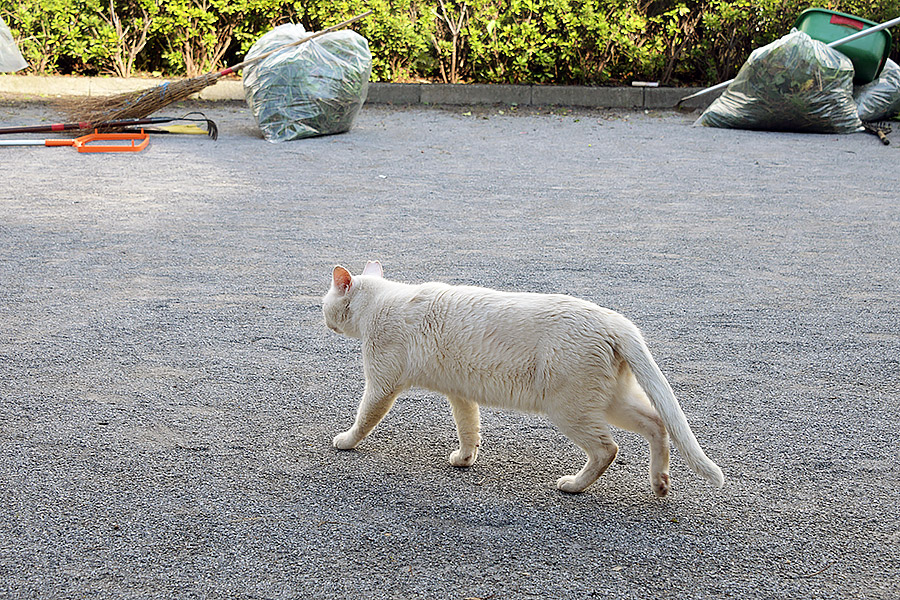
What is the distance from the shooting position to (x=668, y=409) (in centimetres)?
235

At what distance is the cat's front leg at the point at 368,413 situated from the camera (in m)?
2.71

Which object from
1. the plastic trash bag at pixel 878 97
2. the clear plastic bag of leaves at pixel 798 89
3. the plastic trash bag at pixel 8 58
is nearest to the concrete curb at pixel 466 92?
the plastic trash bag at pixel 878 97

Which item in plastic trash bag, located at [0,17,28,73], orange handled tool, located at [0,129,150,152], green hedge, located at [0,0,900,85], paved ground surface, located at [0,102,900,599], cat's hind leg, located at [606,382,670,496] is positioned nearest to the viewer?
paved ground surface, located at [0,102,900,599]

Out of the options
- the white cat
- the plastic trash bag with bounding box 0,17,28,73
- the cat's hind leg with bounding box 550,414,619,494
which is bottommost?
the cat's hind leg with bounding box 550,414,619,494

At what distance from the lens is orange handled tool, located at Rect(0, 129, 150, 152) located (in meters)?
7.81

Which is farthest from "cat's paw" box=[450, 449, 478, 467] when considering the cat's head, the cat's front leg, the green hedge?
the green hedge

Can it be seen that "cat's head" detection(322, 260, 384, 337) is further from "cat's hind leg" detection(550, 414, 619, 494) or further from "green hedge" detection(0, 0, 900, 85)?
"green hedge" detection(0, 0, 900, 85)

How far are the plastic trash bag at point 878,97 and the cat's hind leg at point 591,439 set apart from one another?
30.0 ft

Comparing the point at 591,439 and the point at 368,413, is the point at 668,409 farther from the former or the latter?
the point at 368,413

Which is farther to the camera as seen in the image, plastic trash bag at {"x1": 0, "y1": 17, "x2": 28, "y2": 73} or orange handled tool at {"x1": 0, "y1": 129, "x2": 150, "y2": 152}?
plastic trash bag at {"x1": 0, "y1": 17, "x2": 28, "y2": 73}

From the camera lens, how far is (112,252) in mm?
4945

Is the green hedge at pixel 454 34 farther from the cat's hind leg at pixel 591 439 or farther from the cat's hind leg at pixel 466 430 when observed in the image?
the cat's hind leg at pixel 591 439

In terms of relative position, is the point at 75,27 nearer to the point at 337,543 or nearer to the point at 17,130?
the point at 17,130

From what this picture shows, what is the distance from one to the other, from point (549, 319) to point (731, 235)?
11.2 feet
